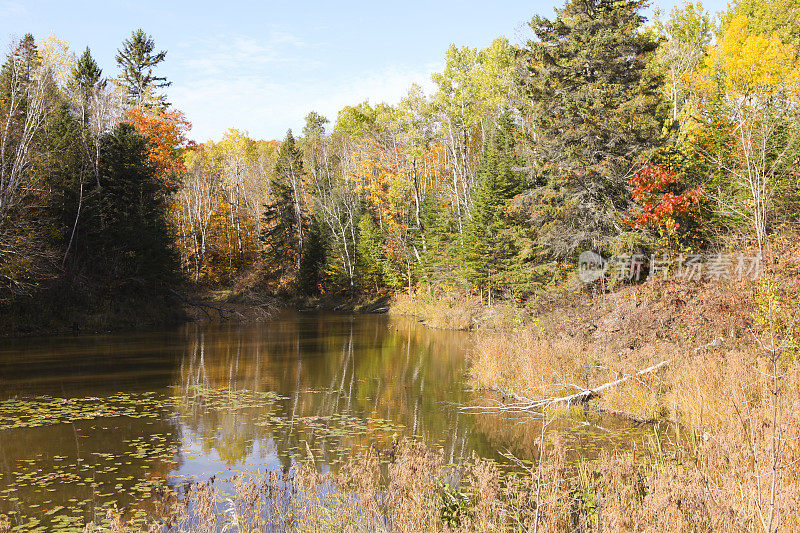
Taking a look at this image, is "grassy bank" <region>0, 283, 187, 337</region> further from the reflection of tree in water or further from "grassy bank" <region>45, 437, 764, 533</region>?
"grassy bank" <region>45, 437, 764, 533</region>

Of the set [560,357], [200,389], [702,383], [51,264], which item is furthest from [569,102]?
[51,264]

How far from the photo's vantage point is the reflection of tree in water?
398 inches

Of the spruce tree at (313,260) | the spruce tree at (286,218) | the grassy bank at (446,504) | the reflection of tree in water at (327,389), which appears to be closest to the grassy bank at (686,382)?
the grassy bank at (446,504)

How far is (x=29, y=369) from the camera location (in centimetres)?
1684

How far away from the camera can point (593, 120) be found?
19141 millimetres

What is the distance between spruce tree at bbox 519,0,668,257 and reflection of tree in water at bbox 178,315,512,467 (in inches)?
266

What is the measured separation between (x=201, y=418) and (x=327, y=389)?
12.7ft

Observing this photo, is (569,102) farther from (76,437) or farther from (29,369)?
(29,369)

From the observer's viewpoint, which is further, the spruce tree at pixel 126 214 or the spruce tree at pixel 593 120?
the spruce tree at pixel 126 214

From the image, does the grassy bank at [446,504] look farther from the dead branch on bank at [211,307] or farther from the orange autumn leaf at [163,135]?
the orange autumn leaf at [163,135]

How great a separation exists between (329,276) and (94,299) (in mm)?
23661

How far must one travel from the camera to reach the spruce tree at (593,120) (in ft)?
63.3

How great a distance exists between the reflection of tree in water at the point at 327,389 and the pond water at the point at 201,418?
0.05 meters

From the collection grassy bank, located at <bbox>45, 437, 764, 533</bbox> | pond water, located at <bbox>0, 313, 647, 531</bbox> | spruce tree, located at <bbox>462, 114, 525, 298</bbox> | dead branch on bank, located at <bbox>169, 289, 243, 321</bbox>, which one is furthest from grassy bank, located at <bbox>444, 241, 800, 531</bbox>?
dead branch on bank, located at <bbox>169, 289, 243, 321</bbox>
